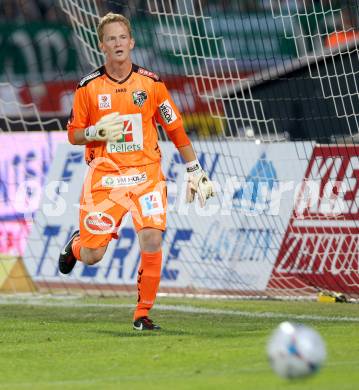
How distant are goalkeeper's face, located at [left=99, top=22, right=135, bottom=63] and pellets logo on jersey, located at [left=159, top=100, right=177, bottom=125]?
0.47 m

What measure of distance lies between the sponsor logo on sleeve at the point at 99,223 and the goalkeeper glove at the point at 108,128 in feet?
2.02

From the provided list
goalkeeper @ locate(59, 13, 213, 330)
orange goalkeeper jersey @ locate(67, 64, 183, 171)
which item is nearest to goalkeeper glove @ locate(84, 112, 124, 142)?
goalkeeper @ locate(59, 13, 213, 330)

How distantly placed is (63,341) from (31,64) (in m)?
16.9

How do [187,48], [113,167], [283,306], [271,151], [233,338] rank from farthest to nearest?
[187,48] → [271,151] → [283,306] → [113,167] → [233,338]

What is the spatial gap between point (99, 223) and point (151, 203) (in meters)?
0.48

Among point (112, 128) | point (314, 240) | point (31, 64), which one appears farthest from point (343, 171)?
point (31, 64)

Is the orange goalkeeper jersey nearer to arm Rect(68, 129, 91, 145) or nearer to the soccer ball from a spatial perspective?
arm Rect(68, 129, 91, 145)

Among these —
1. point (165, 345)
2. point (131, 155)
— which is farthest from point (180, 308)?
point (165, 345)

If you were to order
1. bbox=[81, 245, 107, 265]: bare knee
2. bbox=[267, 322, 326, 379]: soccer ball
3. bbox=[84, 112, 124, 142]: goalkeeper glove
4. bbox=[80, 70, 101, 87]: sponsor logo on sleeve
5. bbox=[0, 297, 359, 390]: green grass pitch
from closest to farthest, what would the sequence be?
bbox=[267, 322, 326, 379]: soccer ball → bbox=[0, 297, 359, 390]: green grass pitch → bbox=[84, 112, 124, 142]: goalkeeper glove → bbox=[80, 70, 101, 87]: sponsor logo on sleeve → bbox=[81, 245, 107, 265]: bare knee

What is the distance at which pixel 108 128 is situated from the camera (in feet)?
28.6

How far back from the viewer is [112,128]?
8.71 m

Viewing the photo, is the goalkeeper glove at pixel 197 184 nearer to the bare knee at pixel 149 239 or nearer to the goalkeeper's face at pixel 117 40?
the bare knee at pixel 149 239

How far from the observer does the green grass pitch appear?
21.2 feet

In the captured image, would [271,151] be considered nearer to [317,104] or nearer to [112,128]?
[317,104]
